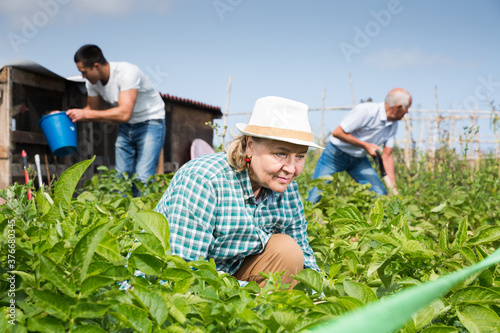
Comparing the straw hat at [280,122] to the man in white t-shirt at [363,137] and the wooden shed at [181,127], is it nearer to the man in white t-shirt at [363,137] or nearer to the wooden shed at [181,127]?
the man in white t-shirt at [363,137]

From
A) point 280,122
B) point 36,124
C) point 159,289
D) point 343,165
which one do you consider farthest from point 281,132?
point 36,124

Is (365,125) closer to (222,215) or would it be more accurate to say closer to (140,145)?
(140,145)

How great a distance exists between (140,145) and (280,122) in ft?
9.00

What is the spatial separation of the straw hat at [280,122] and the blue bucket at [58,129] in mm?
2648

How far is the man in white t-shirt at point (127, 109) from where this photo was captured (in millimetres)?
3955

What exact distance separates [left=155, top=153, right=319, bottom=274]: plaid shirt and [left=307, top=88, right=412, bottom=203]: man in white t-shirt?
241 centimetres

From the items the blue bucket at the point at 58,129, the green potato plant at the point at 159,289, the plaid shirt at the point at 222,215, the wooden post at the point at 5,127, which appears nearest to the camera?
the green potato plant at the point at 159,289

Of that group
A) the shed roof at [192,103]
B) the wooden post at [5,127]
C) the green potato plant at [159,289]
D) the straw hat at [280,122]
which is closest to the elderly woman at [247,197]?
the straw hat at [280,122]

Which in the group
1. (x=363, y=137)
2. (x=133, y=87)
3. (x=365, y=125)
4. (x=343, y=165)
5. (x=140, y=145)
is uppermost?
(x=133, y=87)

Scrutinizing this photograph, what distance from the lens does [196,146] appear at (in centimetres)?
739

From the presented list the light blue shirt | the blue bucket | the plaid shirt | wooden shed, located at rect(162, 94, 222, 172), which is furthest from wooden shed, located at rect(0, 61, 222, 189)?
the light blue shirt

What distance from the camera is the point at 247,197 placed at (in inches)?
75.2

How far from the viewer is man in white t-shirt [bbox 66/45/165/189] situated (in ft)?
13.0

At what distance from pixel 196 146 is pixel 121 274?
6.72 m
